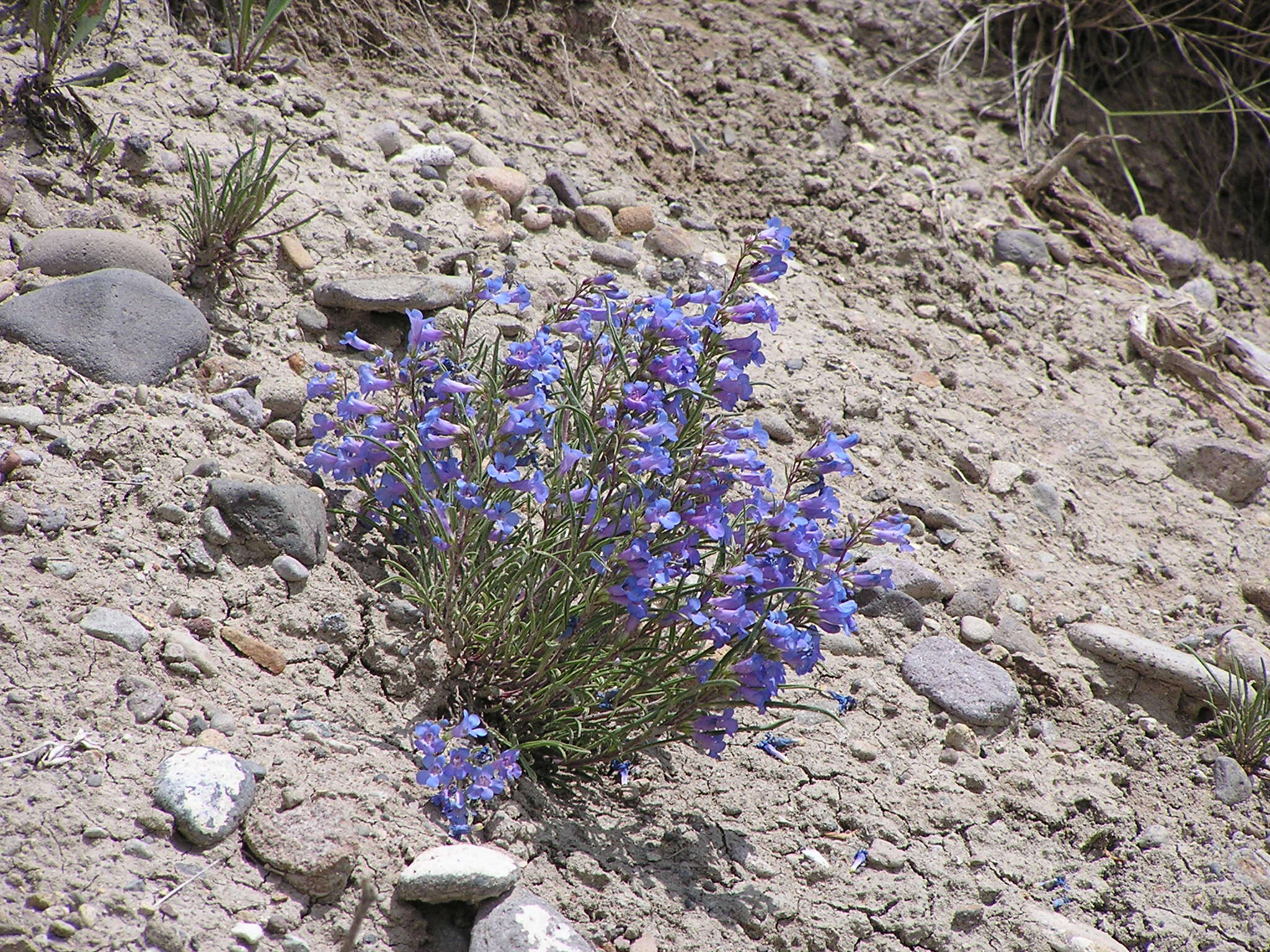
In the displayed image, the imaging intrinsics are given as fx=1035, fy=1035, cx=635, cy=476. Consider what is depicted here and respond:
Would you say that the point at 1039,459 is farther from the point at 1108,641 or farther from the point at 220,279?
the point at 220,279

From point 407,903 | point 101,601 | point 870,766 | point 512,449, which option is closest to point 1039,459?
point 870,766

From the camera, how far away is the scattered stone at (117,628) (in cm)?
217

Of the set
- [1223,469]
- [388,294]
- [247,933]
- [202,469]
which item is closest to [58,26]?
[388,294]

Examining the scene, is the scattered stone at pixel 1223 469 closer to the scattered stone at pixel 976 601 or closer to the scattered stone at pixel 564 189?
the scattered stone at pixel 976 601

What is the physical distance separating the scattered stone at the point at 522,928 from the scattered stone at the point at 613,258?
2.59 m

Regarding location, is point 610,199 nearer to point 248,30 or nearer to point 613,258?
point 613,258

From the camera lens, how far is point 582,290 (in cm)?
255

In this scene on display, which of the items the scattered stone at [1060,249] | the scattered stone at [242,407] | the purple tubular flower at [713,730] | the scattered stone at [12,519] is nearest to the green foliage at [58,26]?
the scattered stone at [242,407]

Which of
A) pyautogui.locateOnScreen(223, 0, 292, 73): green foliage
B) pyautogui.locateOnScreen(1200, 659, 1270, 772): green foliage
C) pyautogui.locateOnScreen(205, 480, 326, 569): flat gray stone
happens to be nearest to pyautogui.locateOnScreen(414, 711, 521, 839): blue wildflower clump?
pyautogui.locateOnScreen(205, 480, 326, 569): flat gray stone

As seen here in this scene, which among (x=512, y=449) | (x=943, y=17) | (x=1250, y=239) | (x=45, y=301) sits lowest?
(x=45, y=301)

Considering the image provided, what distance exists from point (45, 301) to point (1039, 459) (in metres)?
3.45

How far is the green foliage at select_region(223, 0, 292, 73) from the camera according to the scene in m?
3.72

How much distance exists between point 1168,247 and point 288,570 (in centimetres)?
472

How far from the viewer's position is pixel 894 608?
3.26 m
